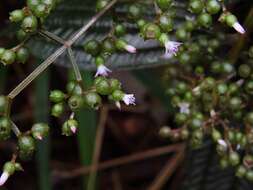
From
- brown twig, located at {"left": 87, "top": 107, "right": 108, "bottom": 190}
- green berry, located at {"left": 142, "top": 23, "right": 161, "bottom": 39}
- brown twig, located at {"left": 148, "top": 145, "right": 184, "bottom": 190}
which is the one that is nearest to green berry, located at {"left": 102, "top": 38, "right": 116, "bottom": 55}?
green berry, located at {"left": 142, "top": 23, "right": 161, "bottom": 39}

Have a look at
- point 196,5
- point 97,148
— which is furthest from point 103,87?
point 97,148

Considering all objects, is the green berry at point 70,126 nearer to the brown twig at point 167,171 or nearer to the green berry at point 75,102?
the green berry at point 75,102

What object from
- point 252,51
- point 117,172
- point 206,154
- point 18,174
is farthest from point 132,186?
point 252,51

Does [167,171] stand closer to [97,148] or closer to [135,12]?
[97,148]

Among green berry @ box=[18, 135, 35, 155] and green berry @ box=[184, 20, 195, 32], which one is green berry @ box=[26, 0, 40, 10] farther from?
green berry @ box=[184, 20, 195, 32]

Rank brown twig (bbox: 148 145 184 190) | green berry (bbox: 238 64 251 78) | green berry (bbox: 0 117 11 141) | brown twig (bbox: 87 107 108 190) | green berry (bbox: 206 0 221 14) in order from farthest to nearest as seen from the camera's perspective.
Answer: brown twig (bbox: 148 145 184 190), brown twig (bbox: 87 107 108 190), green berry (bbox: 238 64 251 78), green berry (bbox: 206 0 221 14), green berry (bbox: 0 117 11 141)

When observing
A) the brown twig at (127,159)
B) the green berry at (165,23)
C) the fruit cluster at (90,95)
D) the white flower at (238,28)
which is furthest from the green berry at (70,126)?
the brown twig at (127,159)
